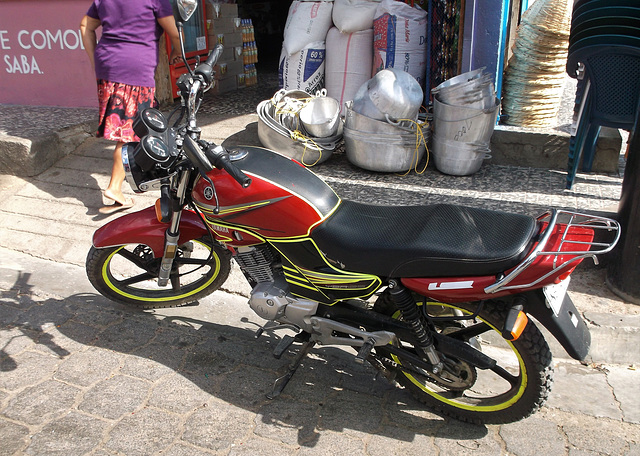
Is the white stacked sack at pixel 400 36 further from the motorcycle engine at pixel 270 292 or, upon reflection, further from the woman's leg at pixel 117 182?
the motorcycle engine at pixel 270 292

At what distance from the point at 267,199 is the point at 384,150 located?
2384mm

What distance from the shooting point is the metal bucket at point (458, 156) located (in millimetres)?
4645

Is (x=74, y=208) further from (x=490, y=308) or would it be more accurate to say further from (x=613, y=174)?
(x=613, y=174)

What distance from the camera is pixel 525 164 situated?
4961 mm

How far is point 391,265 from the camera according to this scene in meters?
2.35

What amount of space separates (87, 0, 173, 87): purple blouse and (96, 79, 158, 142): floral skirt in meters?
0.05

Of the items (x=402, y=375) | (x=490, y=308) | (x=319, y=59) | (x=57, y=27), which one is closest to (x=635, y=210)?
(x=490, y=308)

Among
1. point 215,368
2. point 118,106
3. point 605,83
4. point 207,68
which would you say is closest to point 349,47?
point 118,106

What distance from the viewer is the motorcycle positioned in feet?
7.28

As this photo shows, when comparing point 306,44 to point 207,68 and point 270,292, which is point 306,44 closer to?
point 207,68

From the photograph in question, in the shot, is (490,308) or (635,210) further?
(635,210)

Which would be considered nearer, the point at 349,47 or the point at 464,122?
the point at 464,122

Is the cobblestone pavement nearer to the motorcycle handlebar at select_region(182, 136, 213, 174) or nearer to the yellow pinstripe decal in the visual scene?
the yellow pinstripe decal

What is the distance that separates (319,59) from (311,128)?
1.18 meters
